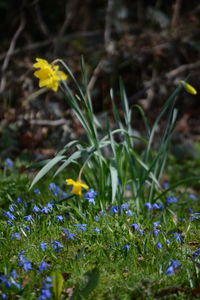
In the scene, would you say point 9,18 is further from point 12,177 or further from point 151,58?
point 12,177

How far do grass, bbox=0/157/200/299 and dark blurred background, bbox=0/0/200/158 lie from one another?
218 cm

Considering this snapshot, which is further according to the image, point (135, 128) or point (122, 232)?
point (135, 128)

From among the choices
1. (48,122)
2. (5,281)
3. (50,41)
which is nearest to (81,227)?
(5,281)

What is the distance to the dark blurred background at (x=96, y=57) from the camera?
5.46 meters

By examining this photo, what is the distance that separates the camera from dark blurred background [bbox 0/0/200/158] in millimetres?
A: 5465

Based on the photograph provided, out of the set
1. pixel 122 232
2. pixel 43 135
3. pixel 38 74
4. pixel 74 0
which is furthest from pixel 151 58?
pixel 122 232

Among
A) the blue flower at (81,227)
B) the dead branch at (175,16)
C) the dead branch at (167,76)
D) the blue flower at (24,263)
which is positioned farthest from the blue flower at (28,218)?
the dead branch at (175,16)

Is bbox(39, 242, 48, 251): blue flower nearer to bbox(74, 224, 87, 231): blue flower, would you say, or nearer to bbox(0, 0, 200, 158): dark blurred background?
bbox(74, 224, 87, 231): blue flower

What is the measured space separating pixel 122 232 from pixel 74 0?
5.63 meters

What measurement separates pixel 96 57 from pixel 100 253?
15.4 feet

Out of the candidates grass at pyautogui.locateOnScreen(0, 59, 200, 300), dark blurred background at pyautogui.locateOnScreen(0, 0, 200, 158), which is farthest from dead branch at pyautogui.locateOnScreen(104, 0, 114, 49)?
grass at pyautogui.locateOnScreen(0, 59, 200, 300)

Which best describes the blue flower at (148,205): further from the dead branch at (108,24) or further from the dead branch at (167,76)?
the dead branch at (108,24)

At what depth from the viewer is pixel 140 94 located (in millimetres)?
6113

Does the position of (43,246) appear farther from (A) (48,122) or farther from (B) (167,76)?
(B) (167,76)
